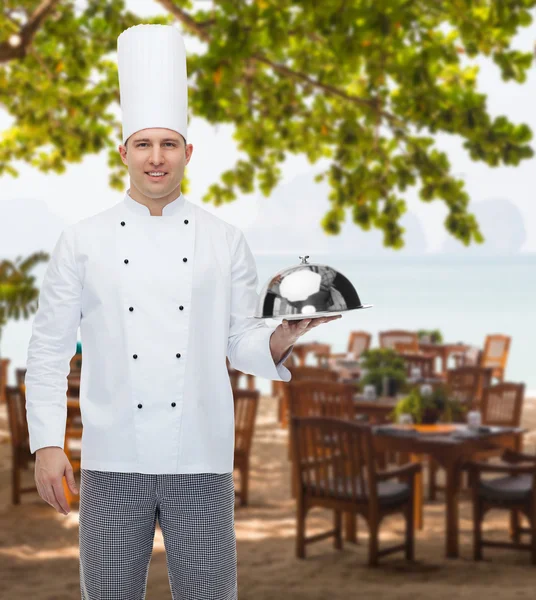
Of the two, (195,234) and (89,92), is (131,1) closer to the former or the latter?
(89,92)

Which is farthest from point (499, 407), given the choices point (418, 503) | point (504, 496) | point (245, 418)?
point (504, 496)

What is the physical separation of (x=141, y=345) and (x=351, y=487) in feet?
10.7

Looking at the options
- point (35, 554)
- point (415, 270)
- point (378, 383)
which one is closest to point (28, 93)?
point (378, 383)

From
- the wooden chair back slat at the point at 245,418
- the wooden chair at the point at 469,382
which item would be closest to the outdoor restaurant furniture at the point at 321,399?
the wooden chair back slat at the point at 245,418

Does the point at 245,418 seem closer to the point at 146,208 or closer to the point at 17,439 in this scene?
the point at 17,439

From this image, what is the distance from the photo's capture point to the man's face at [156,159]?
189 centimetres

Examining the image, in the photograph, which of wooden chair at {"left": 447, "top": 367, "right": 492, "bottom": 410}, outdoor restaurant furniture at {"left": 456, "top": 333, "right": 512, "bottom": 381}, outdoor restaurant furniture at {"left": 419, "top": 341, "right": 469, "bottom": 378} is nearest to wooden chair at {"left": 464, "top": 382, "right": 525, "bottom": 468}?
wooden chair at {"left": 447, "top": 367, "right": 492, "bottom": 410}

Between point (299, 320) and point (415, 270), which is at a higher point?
point (415, 270)

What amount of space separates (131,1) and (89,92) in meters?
1.25

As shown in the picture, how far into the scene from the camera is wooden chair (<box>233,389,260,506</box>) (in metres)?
6.22

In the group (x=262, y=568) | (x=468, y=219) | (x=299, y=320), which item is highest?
(x=468, y=219)

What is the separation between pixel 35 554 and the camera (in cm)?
518

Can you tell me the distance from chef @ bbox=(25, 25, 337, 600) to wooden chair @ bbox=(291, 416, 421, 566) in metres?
2.96

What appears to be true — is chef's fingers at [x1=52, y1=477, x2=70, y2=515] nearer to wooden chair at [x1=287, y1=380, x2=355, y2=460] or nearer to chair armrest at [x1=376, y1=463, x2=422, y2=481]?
chair armrest at [x1=376, y1=463, x2=422, y2=481]
